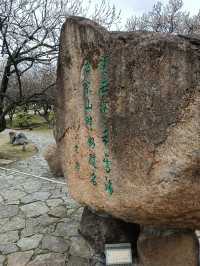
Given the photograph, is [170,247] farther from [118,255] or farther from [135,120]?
[135,120]

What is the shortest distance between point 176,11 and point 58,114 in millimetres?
19817

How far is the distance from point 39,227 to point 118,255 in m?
1.95

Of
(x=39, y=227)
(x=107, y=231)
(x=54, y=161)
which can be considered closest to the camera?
(x=107, y=231)

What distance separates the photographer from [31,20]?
10992 mm

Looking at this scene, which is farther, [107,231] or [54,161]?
[54,161]

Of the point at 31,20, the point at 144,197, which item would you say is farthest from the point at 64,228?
the point at 31,20

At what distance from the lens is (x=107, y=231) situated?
15.1 ft

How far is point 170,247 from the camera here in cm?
405

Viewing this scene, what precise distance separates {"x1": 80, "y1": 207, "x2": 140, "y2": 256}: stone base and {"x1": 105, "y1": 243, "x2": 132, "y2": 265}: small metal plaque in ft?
1.23

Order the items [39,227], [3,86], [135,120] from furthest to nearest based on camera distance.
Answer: [3,86]
[39,227]
[135,120]

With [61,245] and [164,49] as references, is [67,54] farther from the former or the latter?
[61,245]

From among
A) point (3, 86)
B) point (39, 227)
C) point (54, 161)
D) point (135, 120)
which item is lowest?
point (39, 227)

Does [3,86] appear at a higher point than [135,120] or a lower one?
higher

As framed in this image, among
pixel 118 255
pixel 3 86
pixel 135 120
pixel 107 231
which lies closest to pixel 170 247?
pixel 118 255
